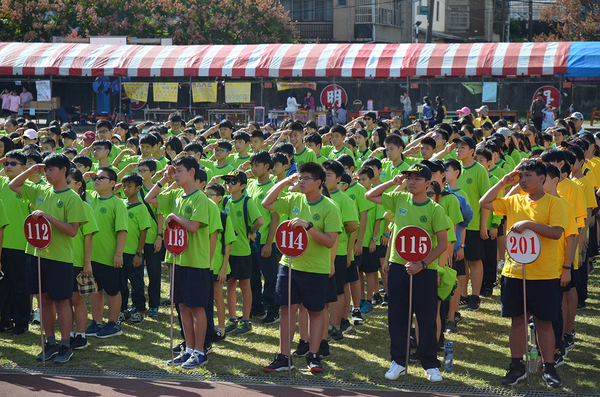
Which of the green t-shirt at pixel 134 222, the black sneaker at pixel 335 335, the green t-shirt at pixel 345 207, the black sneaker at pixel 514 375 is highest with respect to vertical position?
the green t-shirt at pixel 345 207

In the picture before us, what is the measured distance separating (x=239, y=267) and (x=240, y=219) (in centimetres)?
56

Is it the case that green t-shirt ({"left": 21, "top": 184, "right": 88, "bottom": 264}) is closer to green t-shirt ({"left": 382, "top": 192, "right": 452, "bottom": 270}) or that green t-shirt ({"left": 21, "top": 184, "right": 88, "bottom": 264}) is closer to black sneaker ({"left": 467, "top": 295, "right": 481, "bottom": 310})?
green t-shirt ({"left": 382, "top": 192, "right": 452, "bottom": 270})

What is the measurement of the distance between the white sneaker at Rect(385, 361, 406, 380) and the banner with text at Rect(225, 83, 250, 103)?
22.3m

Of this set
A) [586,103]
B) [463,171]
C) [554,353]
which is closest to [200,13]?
[586,103]

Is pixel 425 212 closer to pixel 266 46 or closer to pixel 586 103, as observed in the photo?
pixel 266 46

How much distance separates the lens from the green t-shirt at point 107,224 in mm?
7664

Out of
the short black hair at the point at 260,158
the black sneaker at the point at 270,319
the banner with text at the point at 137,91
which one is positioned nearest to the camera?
the short black hair at the point at 260,158

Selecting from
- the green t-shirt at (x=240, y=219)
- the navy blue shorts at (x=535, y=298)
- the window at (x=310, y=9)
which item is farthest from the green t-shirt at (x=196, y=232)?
the window at (x=310, y=9)

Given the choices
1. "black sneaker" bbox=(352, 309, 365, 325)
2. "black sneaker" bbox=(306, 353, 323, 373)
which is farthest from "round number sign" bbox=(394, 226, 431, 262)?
"black sneaker" bbox=(352, 309, 365, 325)

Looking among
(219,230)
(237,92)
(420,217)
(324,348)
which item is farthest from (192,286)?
(237,92)

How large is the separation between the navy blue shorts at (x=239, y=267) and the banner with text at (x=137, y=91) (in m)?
21.6

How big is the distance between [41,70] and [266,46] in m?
9.08

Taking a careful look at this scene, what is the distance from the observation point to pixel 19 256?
7.86 m

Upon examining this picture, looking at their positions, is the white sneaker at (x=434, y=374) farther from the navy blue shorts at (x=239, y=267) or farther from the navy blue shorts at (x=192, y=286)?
the navy blue shorts at (x=239, y=267)
